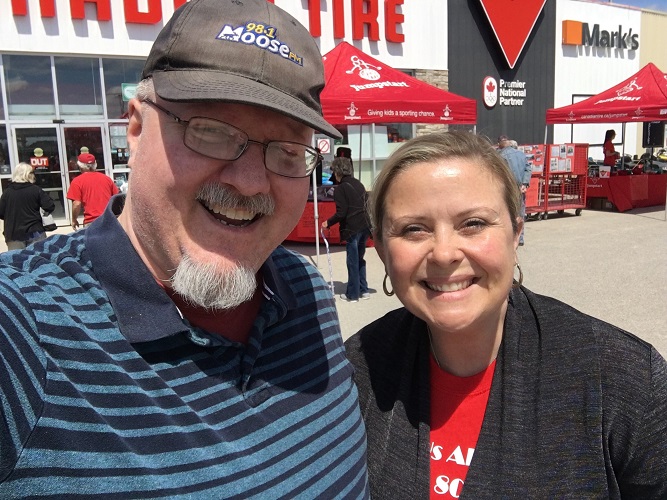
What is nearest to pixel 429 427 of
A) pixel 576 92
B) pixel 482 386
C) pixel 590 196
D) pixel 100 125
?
pixel 482 386

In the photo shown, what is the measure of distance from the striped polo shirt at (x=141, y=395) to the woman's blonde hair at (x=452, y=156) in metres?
0.53

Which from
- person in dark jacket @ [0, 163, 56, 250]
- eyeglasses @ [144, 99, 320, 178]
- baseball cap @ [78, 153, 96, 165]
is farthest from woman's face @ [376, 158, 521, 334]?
person in dark jacket @ [0, 163, 56, 250]

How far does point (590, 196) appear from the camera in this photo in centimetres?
1515

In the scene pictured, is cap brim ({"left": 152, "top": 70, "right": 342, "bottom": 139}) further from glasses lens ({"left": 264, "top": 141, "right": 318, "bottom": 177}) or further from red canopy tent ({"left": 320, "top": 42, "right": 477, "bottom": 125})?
red canopy tent ({"left": 320, "top": 42, "right": 477, "bottom": 125})

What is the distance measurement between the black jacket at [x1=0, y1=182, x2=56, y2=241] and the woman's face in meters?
6.79

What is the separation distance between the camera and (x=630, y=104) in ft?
39.9

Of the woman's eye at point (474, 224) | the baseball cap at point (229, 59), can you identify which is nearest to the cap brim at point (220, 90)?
the baseball cap at point (229, 59)

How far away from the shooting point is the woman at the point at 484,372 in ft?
4.91

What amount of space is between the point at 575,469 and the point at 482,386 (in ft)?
1.20

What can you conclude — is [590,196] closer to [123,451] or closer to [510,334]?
[510,334]

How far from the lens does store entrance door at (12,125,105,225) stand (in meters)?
11.9

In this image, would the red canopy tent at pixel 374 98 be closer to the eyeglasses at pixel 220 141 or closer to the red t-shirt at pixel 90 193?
the red t-shirt at pixel 90 193

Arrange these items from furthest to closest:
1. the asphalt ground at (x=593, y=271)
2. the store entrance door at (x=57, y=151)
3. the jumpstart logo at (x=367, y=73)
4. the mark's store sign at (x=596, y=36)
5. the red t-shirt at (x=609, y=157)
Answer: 1. the mark's store sign at (x=596, y=36)
2. the red t-shirt at (x=609, y=157)
3. the store entrance door at (x=57, y=151)
4. the jumpstart logo at (x=367, y=73)
5. the asphalt ground at (x=593, y=271)

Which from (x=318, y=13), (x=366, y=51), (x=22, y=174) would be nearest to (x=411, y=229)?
(x=22, y=174)
